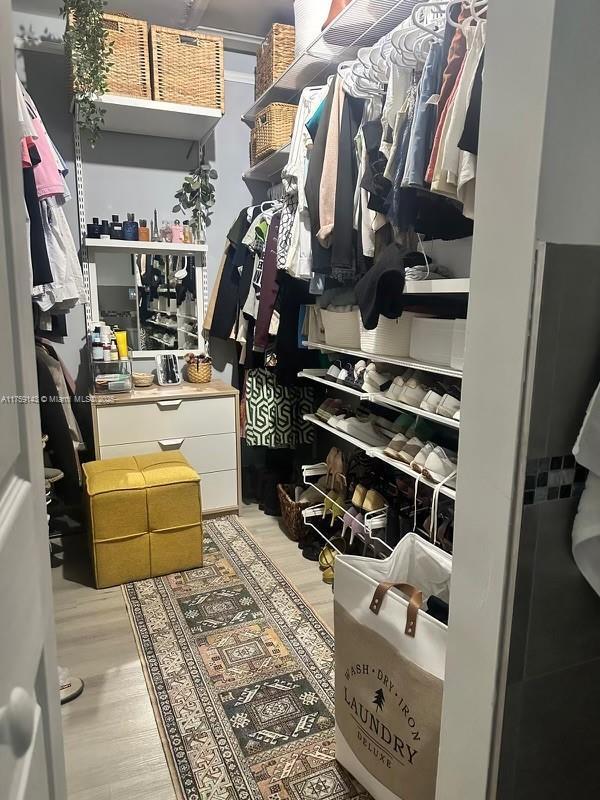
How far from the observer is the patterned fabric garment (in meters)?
3.24

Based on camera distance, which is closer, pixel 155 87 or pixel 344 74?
pixel 344 74

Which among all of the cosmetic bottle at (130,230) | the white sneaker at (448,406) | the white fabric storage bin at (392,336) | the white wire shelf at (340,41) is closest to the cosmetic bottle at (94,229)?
the cosmetic bottle at (130,230)

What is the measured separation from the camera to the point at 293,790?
5.09 ft

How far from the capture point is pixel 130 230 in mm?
3164

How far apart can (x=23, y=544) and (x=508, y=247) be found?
31.9 inches

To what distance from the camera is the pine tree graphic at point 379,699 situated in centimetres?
135

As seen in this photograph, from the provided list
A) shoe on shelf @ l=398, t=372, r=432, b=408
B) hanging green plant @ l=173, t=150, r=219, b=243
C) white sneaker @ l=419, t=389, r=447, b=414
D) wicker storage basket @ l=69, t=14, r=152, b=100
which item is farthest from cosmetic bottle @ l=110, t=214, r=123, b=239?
white sneaker @ l=419, t=389, r=447, b=414

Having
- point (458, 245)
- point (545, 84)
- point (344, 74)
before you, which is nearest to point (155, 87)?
point (344, 74)

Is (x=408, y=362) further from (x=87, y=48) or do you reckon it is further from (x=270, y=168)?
(x=87, y=48)

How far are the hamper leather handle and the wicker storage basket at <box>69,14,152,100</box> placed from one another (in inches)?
103

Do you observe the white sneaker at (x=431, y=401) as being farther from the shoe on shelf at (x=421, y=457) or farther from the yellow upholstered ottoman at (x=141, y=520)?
the yellow upholstered ottoman at (x=141, y=520)

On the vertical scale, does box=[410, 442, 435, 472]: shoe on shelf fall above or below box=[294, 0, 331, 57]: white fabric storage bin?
below

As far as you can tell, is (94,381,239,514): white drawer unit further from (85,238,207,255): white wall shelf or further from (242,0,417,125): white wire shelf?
(242,0,417,125): white wire shelf

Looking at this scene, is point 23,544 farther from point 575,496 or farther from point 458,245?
point 458,245
